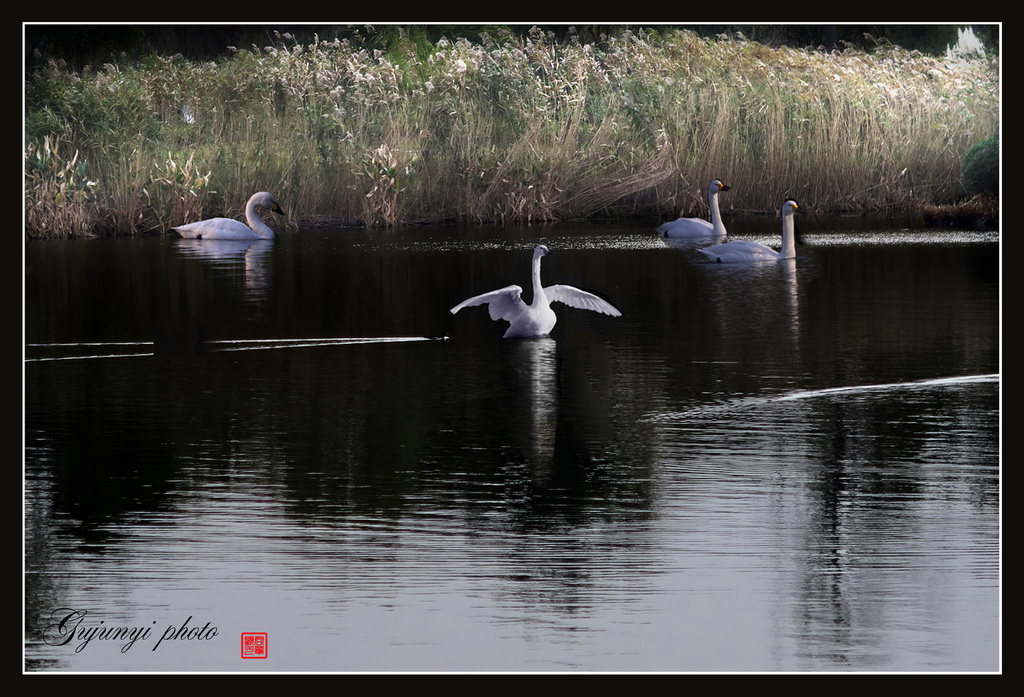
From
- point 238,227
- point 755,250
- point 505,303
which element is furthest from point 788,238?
point 238,227

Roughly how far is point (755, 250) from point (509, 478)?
5639mm

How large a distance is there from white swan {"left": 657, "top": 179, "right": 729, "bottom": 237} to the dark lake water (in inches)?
67.3

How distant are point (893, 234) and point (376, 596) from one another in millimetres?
7491

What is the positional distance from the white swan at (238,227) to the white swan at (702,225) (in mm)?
2837

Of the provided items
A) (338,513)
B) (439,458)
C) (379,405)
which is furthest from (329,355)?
(338,513)

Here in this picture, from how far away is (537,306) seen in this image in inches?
375

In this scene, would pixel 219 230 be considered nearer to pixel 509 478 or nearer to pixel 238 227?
pixel 238 227

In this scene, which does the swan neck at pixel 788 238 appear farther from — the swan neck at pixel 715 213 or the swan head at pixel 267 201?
the swan head at pixel 267 201

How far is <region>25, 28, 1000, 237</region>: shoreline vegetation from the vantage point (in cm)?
1118

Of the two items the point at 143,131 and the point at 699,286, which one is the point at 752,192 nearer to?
the point at 699,286

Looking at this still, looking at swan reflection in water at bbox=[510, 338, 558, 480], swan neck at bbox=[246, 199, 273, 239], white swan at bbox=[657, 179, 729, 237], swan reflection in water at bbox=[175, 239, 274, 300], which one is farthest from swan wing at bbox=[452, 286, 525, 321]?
swan neck at bbox=[246, 199, 273, 239]

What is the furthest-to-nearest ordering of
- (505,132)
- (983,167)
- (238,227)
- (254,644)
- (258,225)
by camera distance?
(258,225) < (238,227) < (505,132) < (983,167) < (254,644)

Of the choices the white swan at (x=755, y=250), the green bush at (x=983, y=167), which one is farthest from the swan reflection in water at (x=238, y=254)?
the green bush at (x=983, y=167)

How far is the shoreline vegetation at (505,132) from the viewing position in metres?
11.2
